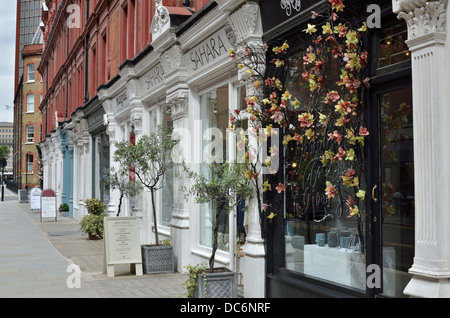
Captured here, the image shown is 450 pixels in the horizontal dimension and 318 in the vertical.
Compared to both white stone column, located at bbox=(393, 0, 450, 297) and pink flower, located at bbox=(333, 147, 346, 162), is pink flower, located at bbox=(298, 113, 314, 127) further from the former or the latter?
white stone column, located at bbox=(393, 0, 450, 297)

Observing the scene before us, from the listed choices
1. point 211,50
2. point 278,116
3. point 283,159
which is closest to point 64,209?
point 211,50

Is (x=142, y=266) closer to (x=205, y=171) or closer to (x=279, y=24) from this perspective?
(x=205, y=171)

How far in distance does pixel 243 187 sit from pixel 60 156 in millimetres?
25008

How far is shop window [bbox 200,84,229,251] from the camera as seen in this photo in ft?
31.0

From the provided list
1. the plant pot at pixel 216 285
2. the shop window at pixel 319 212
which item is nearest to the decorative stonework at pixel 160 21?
the shop window at pixel 319 212

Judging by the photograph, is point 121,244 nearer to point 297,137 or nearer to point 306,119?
point 297,137

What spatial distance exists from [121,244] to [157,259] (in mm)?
709

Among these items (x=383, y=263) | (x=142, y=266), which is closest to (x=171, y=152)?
(x=142, y=266)

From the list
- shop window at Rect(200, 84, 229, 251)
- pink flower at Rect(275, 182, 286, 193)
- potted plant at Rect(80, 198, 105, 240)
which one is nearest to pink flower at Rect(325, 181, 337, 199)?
pink flower at Rect(275, 182, 286, 193)

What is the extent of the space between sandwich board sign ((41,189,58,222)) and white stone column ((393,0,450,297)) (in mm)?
20826

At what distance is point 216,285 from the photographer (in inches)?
282

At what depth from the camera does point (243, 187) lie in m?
7.44

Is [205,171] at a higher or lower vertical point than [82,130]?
lower

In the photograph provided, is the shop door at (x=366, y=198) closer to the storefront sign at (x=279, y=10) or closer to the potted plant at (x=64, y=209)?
the storefront sign at (x=279, y=10)
